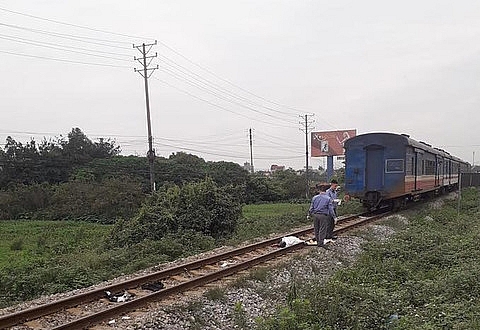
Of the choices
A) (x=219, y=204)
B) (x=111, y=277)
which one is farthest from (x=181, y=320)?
(x=219, y=204)

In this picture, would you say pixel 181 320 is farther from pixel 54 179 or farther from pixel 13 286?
pixel 54 179

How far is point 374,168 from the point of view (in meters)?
19.4

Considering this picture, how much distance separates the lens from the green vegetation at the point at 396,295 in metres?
5.71

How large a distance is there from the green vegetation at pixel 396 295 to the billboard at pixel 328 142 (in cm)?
4912

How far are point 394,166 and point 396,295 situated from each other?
12517 mm

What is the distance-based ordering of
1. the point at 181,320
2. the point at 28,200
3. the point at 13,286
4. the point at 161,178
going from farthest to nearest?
the point at 161,178 → the point at 28,200 → the point at 13,286 → the point at 181,320

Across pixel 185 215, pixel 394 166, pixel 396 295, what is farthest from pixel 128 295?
pixel 394 166

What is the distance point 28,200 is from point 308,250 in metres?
33.1

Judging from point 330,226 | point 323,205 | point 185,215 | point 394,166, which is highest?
point 394,166

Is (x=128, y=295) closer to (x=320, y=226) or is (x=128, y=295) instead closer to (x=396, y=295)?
(x=396, y=295)

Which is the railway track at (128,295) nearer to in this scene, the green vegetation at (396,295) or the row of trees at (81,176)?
the green vegetation at (396,295)

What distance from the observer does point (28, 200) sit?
3909 cm

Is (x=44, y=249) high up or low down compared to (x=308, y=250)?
down

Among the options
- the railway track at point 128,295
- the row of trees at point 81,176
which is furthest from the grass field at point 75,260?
the row of trees at point 81,176
